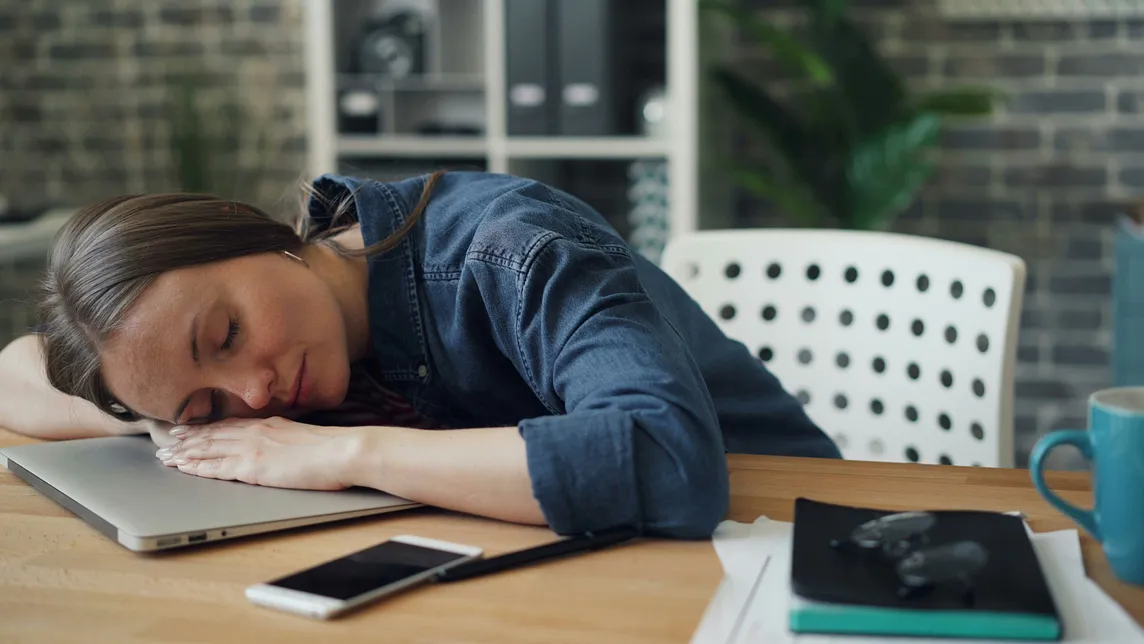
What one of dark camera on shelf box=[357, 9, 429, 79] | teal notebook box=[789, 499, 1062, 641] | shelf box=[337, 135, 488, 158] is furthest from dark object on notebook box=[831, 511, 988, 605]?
dark camera on shelf box=[357, 9, 429, 79]

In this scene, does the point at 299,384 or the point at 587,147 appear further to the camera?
the point at 587,147

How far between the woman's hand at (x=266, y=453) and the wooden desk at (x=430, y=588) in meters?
0.07

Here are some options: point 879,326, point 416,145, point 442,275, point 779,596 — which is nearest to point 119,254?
point 442,275

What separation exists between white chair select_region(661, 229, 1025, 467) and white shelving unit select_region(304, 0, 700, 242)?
1.21 m

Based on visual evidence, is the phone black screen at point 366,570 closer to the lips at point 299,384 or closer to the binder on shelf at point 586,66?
the lips at point 299,384

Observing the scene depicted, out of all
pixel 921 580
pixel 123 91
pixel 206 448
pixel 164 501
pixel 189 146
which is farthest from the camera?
pixel 123 91

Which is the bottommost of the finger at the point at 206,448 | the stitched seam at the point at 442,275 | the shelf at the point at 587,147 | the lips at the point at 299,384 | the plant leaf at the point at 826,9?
the finger at the point at 206,448

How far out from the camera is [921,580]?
2.28ft

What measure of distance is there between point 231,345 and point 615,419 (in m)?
0.39

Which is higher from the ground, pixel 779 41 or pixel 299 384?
pixel 779 41

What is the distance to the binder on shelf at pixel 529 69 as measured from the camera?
275cm

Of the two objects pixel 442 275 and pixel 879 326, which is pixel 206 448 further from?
pixel 879 326

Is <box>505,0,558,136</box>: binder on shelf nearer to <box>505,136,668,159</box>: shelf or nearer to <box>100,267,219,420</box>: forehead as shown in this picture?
<box>505,136,668,159</box>: shelf

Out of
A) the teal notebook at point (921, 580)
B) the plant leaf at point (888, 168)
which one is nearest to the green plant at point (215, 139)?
the plant leaf at point (888, 168)
